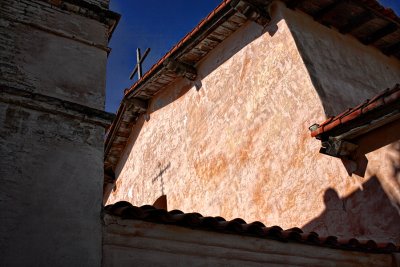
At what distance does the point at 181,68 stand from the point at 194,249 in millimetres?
5886

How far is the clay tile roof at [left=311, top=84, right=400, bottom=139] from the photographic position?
185 inches

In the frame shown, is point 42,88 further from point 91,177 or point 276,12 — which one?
point 276,12

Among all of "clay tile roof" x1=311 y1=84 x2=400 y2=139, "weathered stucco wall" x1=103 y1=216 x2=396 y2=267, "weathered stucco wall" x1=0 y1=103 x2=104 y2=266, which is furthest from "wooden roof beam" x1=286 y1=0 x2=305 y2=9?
"weathered stucco wall" x1=0 y1=103 x2=104 y2=266

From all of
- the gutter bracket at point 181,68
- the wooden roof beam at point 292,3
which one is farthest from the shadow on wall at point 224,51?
the wooden roof beam at point 292,3

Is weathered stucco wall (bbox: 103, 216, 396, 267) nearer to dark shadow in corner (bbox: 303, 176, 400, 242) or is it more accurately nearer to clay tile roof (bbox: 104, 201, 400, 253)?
clay tile roof (bbox: 104, 201, 400, 253)

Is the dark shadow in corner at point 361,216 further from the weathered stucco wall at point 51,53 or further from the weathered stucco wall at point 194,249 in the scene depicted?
the weathered stucco wall at point 51,53

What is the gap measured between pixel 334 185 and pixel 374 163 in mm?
593

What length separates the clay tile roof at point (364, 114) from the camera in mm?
4688

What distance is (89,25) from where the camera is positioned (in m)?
4.16

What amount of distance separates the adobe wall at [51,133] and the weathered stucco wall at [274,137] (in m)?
3.37

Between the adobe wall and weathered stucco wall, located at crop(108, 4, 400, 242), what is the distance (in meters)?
3.37

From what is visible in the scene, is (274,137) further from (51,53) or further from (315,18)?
(51,53)

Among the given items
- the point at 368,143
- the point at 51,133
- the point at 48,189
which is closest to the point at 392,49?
the point at 368,143

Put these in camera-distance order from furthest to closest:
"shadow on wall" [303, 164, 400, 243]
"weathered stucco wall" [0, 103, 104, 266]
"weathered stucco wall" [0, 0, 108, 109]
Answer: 1. "shadow on wall" [303, 164, 400, 243]
2. "weathered stucco wall" [0, 0, 108, 109]
3. "weathered stucco wall" [0, 103, 104, 266]
